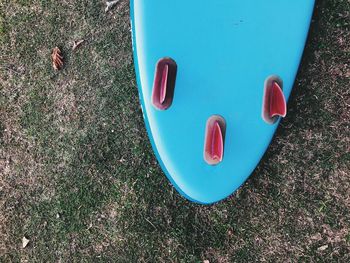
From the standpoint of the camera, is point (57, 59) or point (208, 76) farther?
point (57, 59)

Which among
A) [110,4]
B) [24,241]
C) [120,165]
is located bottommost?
[24,241]

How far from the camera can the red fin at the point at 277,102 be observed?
2.13 meters

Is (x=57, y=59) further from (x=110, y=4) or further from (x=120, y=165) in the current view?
(x=120, y=165)

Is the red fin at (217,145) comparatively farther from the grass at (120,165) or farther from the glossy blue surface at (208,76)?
the grass at (120,165)

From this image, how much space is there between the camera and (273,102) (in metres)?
2.20

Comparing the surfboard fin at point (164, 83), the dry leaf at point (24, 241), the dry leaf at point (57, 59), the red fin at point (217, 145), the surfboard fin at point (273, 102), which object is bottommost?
the dry leaf at point (24, 241)

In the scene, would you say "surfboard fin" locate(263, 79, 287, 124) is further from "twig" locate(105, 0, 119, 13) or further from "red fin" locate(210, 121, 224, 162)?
"twig" locate(105, 0, 119, 13)

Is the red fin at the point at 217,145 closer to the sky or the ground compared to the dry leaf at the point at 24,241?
closer to the sky

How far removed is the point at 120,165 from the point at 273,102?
988mm

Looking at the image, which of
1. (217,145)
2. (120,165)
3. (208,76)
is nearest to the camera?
(217,145)

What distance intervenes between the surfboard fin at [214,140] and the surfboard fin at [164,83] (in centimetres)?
21

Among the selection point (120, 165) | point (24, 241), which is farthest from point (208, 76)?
point (24, 241)

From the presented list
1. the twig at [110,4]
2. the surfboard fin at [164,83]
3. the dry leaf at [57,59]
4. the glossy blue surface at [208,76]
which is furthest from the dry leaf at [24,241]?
the twig at [110,4]

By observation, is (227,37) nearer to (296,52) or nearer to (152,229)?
(296,52)
